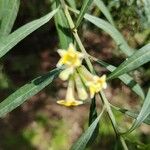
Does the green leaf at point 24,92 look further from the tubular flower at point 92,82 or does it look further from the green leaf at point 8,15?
the green leaf at point 8,15

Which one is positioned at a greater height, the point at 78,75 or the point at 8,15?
the point at 8,15

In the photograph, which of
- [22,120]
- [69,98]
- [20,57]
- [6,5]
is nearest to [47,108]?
[22,120]

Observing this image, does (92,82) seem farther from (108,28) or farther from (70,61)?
(108,28)

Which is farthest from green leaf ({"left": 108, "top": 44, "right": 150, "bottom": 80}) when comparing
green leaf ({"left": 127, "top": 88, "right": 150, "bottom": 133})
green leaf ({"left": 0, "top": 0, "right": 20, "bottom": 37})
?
green leaf ({"left": 0, "top": 0, "right": 20, "bottom": 37})

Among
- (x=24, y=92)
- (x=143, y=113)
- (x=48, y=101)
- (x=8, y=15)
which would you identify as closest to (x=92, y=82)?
(x=143, y=113)

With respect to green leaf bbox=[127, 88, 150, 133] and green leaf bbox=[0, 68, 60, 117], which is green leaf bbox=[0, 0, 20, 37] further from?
green leaf bbox=[127, 88, 150, 133]

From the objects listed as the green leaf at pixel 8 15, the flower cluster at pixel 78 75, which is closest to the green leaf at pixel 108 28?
→ the green leaf at pixel 8 15

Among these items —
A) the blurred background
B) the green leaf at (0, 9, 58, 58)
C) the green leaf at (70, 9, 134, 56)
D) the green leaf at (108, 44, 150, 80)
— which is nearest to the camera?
the green leaf at (108, 44, 150, 80)
